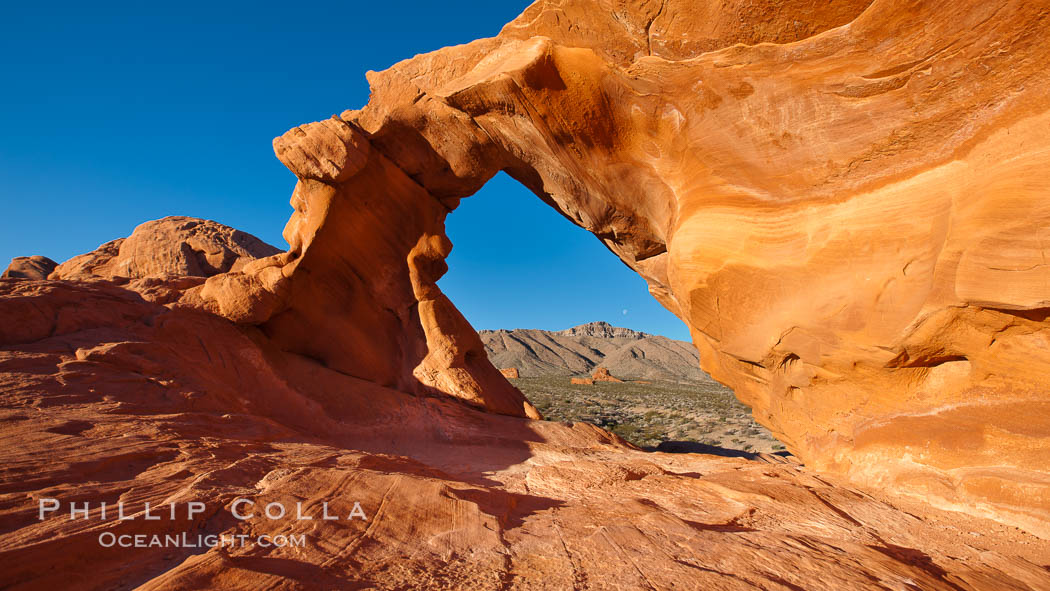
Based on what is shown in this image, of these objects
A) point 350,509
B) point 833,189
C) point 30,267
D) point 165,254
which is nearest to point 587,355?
point 165,254

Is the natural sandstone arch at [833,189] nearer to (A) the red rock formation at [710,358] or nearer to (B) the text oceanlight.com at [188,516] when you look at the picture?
(A) the red rock formation at [710,358]

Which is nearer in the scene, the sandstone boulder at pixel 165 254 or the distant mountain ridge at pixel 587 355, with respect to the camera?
the sandstone boulder at pixel 165 254

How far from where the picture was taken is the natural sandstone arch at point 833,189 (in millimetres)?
4332

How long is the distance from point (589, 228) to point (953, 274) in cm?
659

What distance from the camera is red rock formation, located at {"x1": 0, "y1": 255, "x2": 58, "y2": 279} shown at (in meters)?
12.8

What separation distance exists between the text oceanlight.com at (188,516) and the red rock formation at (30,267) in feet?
46.7

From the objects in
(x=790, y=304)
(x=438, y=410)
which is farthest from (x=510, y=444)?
(x=790, y=304)

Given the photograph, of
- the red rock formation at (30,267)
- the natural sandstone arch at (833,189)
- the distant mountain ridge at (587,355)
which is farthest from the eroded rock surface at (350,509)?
the distant mountain ridge at (587,355)

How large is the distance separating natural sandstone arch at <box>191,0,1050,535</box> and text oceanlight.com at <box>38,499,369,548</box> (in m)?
5.53

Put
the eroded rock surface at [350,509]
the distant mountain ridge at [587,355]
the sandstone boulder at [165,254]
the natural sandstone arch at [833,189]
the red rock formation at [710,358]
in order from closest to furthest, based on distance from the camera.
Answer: the eroded rock surface at [350,509], the red rock formation at [710,358], the natural sandstone arch at [833,189], the sandstone boulder at [165,254], the distant mountain ridge at [587,355]

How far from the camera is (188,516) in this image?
307cm

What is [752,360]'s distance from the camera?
22.5 ft

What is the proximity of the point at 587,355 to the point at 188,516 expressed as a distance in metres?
81.4

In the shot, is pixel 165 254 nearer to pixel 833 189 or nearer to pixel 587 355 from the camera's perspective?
pixel 833 189
